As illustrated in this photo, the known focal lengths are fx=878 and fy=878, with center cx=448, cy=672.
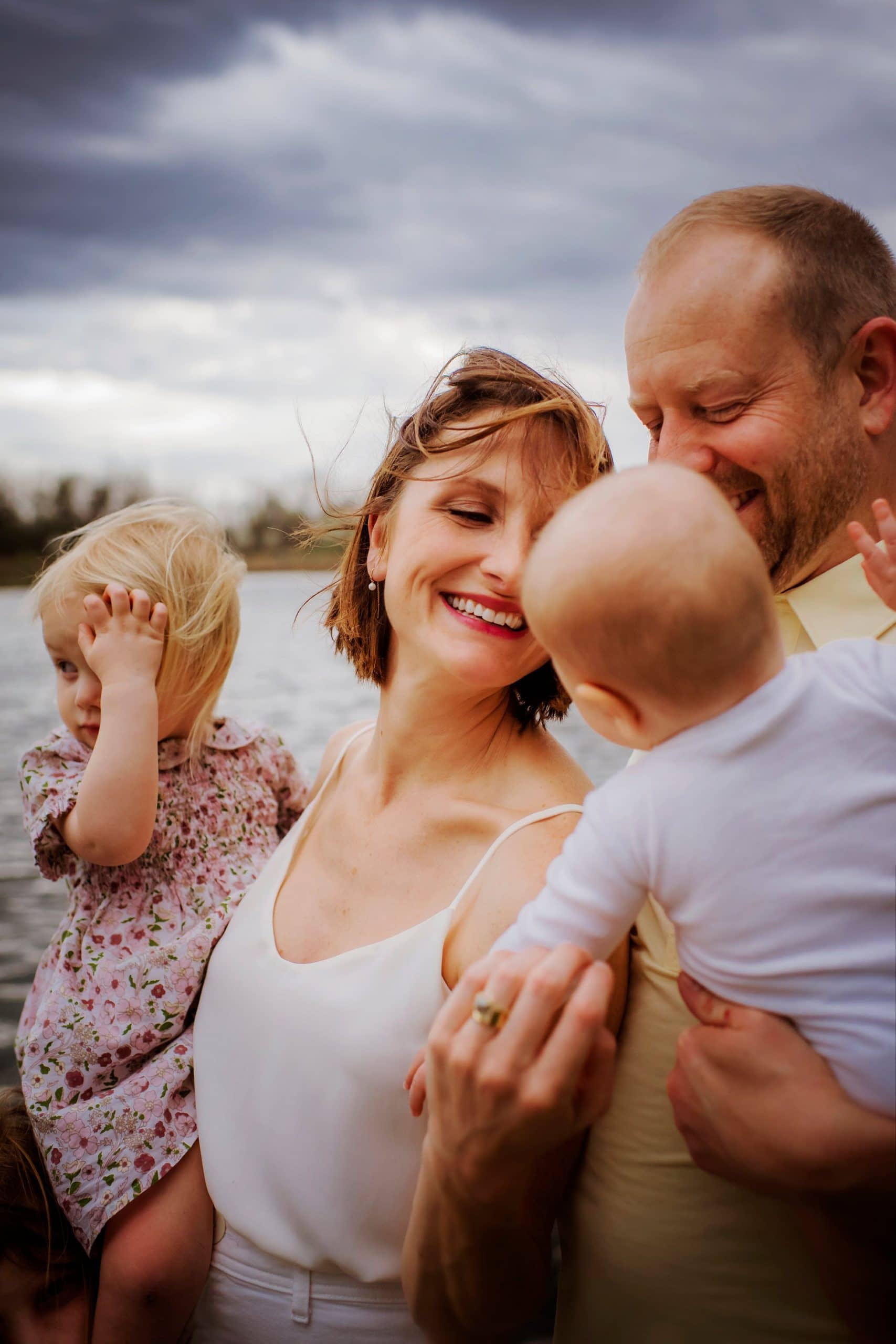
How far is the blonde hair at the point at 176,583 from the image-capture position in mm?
2498

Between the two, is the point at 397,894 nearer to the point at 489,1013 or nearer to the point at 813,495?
the point at 489,1013

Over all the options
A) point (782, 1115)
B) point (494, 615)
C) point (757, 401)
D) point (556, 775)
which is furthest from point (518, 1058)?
point (757, 401)

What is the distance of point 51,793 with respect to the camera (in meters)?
2.36

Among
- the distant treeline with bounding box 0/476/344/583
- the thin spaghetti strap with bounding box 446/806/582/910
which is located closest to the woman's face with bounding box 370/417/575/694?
the thin spaghetti strap with bounding box 446/806/582/910

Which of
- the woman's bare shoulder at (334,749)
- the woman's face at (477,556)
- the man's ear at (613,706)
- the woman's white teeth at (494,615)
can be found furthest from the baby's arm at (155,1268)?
the man's ear at (613,706)

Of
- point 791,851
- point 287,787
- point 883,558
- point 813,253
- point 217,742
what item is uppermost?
point 813,253

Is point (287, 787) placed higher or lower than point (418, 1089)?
lower

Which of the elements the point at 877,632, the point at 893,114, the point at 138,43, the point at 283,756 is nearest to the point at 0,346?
the point at 138,43

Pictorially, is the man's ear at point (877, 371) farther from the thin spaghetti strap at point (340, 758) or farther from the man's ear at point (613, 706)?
the thin spaghetti strap at point (340, 758)

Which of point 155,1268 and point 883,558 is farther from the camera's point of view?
point 155,1268

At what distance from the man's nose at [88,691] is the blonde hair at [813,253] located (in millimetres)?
1772

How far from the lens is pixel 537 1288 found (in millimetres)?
1572

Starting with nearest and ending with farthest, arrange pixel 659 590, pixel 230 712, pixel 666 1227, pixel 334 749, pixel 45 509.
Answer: pixel 659 590, pixel 666 1227, pixel 334 749, pixel 230 712, pixel 45 509

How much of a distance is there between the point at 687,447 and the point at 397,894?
45.7 inches
